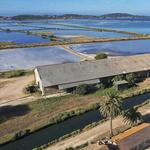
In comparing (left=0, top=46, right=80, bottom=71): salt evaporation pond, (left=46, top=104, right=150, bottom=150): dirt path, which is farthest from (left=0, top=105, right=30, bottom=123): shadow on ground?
(left=0, top=46, right=80, bottom=71): salt evaporation pond

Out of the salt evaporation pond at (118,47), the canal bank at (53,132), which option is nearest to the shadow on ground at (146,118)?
the canal bank at (53,132)

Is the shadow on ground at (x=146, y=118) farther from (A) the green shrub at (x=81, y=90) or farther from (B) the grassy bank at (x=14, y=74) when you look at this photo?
(B) the grassy bank at (x=14, y=74)

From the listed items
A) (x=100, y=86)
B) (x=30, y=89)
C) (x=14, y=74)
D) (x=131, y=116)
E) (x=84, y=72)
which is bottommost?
(x=30, y=89)

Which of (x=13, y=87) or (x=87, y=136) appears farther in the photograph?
(x=13, y=87)

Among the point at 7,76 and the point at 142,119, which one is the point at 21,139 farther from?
the point at 7,76

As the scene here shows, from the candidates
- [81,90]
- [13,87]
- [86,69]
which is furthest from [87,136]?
[13,87]

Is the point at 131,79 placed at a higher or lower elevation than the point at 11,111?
higher

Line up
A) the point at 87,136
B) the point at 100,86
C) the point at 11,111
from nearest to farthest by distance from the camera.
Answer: the point at 87,136, the point at 11,111, the point at 100,86

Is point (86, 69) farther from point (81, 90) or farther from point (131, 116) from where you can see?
point (131, 116)
